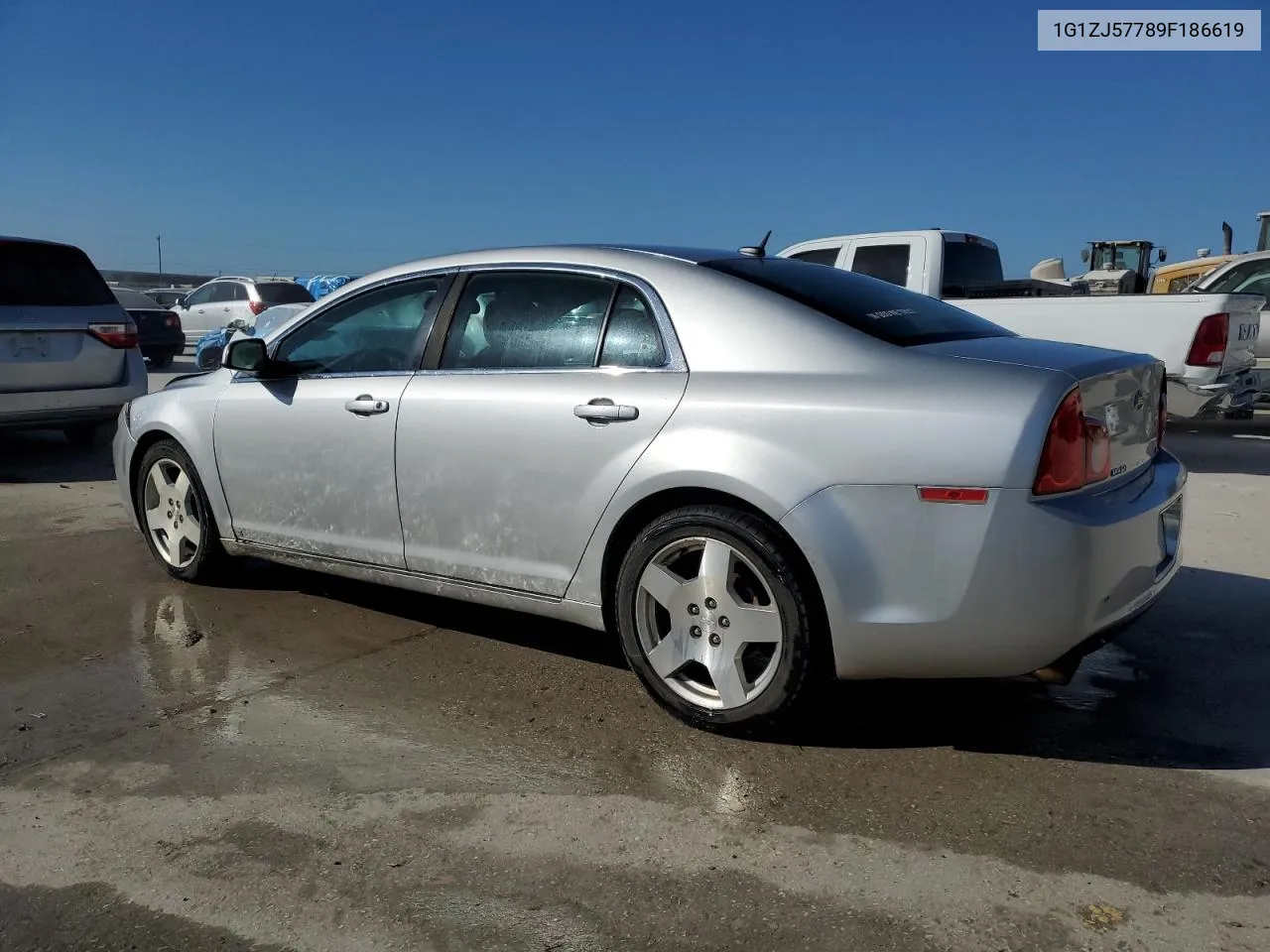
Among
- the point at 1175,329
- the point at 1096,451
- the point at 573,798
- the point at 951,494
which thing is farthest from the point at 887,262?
the point at 573,798

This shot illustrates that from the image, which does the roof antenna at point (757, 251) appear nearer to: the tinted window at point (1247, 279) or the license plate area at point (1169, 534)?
the license plate area at point (1169, 534)

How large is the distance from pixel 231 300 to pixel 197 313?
33.5 inches

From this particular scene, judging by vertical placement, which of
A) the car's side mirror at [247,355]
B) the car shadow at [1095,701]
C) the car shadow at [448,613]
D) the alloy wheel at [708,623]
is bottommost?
the car shadow at [1095,701]

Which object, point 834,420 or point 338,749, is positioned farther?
point 338,749

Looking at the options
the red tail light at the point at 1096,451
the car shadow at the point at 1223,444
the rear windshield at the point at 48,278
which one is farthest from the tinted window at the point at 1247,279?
the rear windshield at the point at 48,278

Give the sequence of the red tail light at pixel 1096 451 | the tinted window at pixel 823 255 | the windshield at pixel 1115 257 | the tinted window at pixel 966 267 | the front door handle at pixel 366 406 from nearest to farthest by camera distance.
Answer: the red tail light at pixel 1096 451
the front door handle at pixel 366 406
the tinted window at pixel 966 267
the tinted window at pixel 823 255
the windshield at pixel 1115 257

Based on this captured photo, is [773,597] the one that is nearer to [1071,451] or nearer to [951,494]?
[951,494]

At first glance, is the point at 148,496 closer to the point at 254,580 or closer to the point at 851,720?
the point at 254,580

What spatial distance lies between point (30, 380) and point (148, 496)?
3405mm

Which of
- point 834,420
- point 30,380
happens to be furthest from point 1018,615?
point 30,380

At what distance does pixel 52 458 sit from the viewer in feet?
30.1

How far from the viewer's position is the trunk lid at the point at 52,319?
7.85 meters

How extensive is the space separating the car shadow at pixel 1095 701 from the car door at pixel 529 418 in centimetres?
52

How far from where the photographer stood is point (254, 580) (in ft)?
17.5
